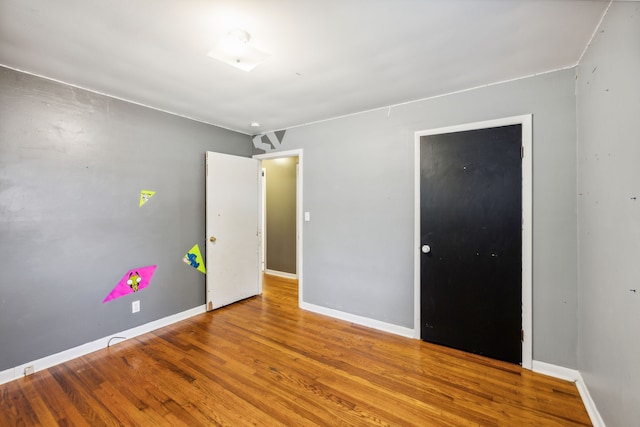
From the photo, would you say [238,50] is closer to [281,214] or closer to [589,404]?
[589,404]

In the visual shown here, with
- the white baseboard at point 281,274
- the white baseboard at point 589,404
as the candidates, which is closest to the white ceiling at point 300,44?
the white baseboard at point 589,404

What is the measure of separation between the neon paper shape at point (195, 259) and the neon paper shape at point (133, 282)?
0.39 meters

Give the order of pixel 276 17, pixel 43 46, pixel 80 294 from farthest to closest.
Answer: pixel 80 294, pixel 43 46, pixel 276 17

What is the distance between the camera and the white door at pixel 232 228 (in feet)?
11.6

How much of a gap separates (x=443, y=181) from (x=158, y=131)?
120 inches

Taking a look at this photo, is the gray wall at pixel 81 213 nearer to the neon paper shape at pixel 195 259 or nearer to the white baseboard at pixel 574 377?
the neon paper shape at pixel 195 259

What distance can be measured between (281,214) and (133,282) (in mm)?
2800

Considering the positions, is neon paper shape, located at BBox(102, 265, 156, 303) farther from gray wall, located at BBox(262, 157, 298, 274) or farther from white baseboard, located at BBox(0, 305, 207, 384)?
gray wall, located at BBox(262, 157, 298, 274)

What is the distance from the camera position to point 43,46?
183 cm

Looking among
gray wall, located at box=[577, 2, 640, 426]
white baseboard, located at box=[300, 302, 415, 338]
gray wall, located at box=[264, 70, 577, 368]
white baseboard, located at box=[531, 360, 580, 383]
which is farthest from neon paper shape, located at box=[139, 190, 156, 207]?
white baseboard, located at box=[531, 360, 580, 383]

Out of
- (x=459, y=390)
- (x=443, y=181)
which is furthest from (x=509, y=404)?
(x=443, y=181)

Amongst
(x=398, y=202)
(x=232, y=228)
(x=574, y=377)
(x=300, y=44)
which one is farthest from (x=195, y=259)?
(x=574, y=377)

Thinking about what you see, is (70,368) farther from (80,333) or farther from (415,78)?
(415,78)

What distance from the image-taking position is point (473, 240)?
8.18ft
